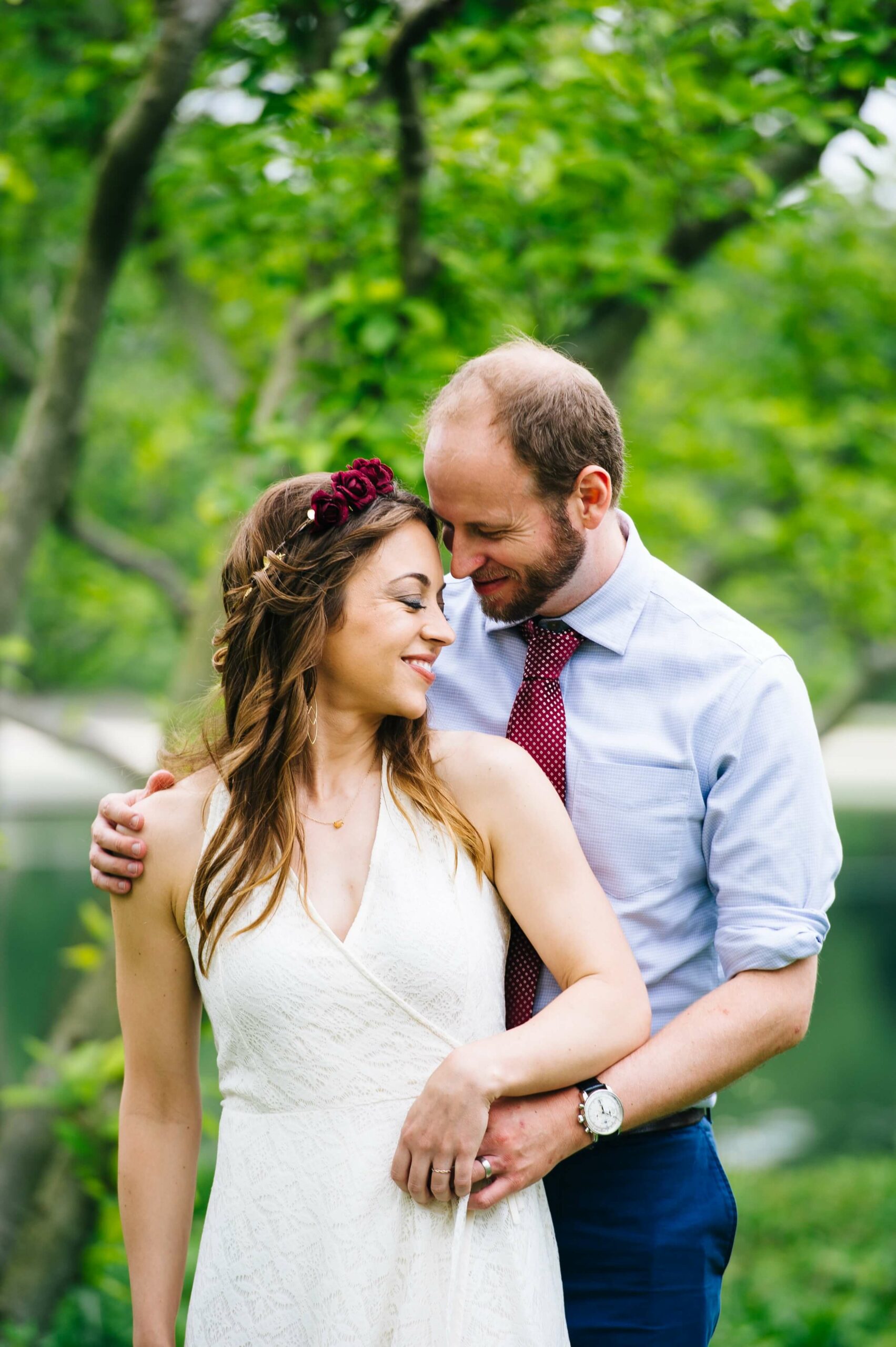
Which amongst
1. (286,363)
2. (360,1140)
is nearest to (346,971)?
(360,1140)

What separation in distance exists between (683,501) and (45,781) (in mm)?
32477

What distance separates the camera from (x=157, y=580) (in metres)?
5.89

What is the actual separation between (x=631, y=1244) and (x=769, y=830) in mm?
773

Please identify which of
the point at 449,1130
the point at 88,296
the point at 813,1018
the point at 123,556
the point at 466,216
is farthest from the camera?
the point at 813,1018

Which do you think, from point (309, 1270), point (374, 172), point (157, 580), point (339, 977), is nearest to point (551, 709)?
point (339, 977)

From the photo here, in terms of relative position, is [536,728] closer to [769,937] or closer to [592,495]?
[592,495]

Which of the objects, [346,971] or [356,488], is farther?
[356,488]

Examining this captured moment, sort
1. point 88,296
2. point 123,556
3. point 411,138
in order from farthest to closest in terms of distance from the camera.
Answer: point 123,556
point 88,296
point 411,138

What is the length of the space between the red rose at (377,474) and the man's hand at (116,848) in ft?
2.20

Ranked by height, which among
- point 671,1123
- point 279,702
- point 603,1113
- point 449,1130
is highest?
point 279,702

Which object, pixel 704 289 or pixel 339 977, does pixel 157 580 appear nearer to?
pixel 339 977

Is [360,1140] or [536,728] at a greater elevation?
[536,728]

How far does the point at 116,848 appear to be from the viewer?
2.14 metres

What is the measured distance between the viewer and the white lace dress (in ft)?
6.36
